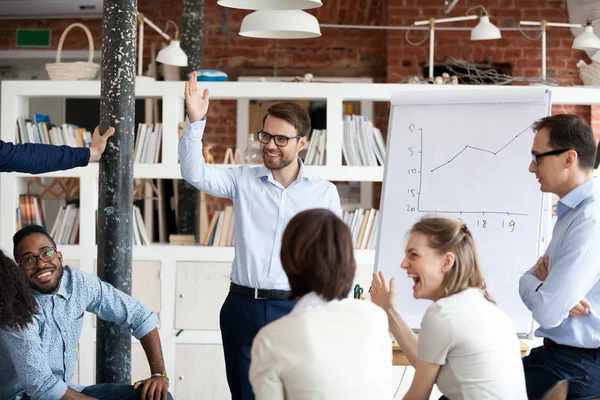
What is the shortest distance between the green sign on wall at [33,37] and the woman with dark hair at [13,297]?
235 inches

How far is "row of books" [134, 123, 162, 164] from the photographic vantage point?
504 cm

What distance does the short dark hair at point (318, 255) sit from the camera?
1980 mm

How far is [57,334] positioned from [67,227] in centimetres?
218

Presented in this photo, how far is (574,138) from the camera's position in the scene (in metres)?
2.69

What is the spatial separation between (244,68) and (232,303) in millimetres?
5246

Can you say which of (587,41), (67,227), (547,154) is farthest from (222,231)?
(587,41)

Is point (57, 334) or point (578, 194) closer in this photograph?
point (578, 194)

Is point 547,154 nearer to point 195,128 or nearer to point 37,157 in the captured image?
point 195,128

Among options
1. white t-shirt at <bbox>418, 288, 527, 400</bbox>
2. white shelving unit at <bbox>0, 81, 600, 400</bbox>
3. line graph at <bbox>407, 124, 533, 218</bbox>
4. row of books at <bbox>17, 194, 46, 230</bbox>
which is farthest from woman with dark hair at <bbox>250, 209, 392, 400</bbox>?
row of books at <bbox>17, 194, 46, 230</bbox>

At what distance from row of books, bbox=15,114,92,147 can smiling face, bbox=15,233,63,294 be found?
2117 millimetres

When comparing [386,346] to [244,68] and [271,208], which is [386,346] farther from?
[244,68]

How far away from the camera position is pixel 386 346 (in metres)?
2.04

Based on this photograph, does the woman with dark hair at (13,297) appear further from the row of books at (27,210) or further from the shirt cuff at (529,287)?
the row of books at (27,210)

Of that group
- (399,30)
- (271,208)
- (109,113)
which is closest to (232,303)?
(271,208)
